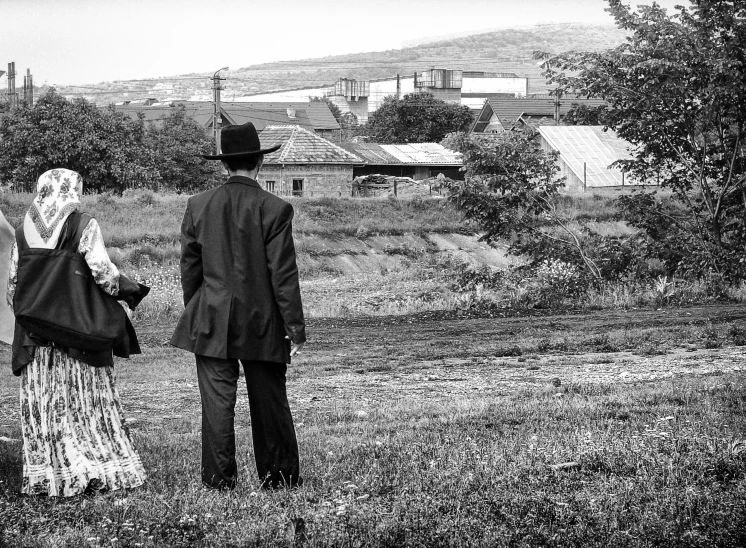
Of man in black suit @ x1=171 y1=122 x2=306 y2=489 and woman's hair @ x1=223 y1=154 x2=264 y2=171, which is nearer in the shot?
man in black suit @ x1=171 y1=122 x2=306 y2=489

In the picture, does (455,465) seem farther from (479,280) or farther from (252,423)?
(479,280)

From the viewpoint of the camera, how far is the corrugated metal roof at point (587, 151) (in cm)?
5288

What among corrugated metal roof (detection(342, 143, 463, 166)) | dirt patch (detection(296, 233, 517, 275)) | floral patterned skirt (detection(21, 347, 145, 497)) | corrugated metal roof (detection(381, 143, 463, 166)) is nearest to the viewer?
floral patterned skirt (detection(21, 347, 145, 497))

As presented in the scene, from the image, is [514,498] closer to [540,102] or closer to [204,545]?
[204,545]

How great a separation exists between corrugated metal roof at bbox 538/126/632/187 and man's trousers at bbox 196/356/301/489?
4804 cm

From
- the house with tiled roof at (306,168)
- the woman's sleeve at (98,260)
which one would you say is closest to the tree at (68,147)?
the house with tiled roof at (306,168)

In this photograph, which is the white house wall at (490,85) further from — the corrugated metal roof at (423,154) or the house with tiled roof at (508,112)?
the corrugated metal roof at (423,154)

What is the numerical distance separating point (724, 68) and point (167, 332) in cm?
1158

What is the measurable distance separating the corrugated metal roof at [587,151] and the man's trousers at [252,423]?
158 ft

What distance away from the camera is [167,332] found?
17656 millimetres

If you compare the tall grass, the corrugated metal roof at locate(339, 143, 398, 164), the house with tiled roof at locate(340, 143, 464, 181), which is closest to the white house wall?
the house with tiled roof at locate(340, 143, 464, 181)

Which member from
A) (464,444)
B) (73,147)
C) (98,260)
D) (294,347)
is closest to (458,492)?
(294,347)

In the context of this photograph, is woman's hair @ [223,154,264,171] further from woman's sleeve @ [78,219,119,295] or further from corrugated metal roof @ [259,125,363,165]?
corrugated metal roof @ [259,125,363,165]

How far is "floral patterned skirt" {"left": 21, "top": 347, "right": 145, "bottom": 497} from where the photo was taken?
5551 mm
